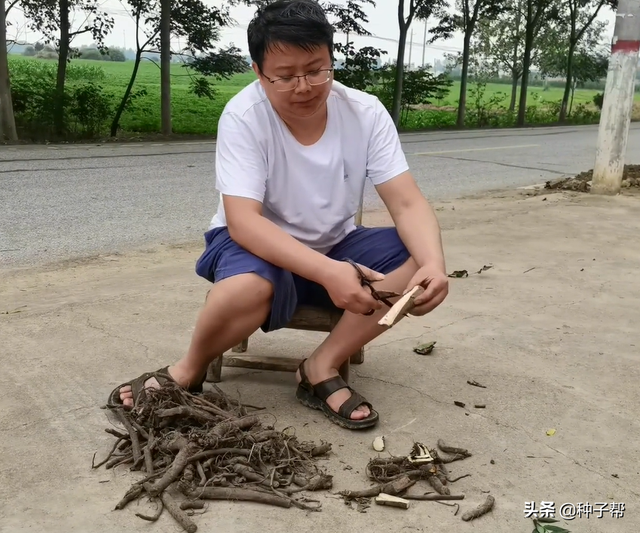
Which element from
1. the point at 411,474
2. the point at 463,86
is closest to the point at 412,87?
the point at 463,86

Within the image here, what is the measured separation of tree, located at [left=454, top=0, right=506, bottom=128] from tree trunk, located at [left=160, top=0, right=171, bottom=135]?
10093 millimetres

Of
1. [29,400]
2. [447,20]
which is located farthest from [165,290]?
[447,20]

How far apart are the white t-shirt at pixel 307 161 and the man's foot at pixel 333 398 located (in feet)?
1.47

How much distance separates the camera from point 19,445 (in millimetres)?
2330

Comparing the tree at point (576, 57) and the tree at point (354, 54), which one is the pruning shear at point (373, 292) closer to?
the tree at point (354, 54)

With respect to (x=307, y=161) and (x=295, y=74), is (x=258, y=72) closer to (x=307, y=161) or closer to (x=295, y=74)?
(x=295, y=74)

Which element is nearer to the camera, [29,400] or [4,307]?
[29,400]

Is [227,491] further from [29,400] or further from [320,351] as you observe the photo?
[29,400]

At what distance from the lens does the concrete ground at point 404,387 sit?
2.05 m

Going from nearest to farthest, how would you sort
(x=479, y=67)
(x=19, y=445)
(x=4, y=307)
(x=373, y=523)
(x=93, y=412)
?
(x=373, y=523)
(x=19, y=445)
(x=93, y=412)
(x=4, y=307)
(x=479, y=67)

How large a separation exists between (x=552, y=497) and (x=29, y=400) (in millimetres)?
1739

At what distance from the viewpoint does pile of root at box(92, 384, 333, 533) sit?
2.07 meters

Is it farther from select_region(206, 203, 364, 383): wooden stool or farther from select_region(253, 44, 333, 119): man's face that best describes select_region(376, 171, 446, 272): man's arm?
select_region(253, 44, 333, 119): man's face

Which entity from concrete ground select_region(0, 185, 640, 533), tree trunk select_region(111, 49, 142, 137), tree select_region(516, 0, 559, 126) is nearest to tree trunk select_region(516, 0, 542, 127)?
tree select_region(516, 0, 559, 126)
